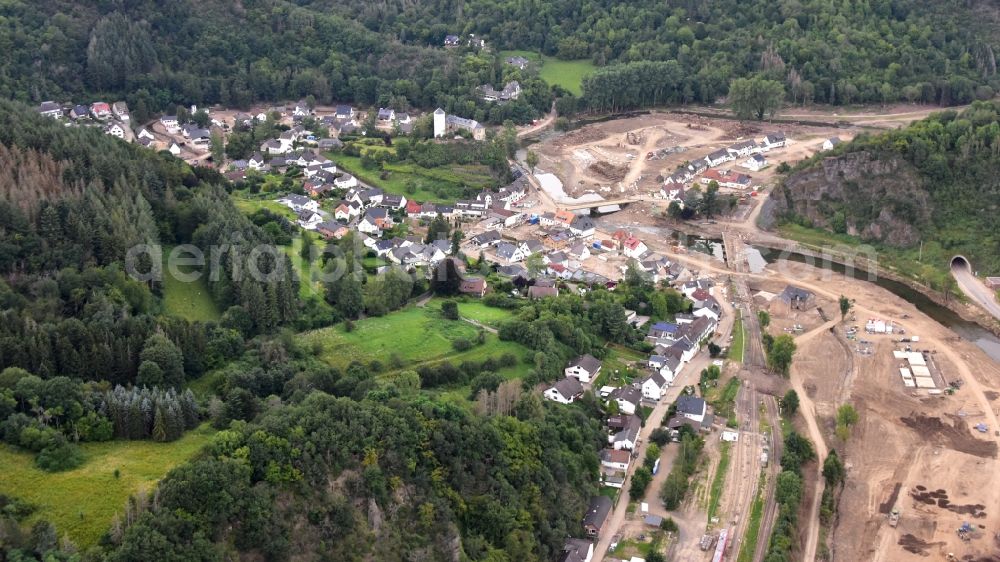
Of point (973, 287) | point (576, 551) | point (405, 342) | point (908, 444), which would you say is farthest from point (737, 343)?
point (576, 551)

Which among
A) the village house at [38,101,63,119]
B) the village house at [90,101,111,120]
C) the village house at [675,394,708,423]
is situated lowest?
the village house at [675,394,708,423]

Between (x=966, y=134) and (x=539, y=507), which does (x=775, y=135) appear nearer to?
(x=966, y=134)

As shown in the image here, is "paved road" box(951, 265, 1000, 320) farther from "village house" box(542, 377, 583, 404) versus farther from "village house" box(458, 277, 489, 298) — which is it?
"village house" box(458, 277, 489, 298)

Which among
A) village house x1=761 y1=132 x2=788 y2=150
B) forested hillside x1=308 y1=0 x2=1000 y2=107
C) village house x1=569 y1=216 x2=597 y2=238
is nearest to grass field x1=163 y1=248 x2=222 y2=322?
village house x1=569 y1=216 x2=597 y2=238

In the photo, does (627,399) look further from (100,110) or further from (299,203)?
(100,110)

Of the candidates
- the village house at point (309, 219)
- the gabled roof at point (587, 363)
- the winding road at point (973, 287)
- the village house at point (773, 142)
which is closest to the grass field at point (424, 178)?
the village house at point (309, 219)
